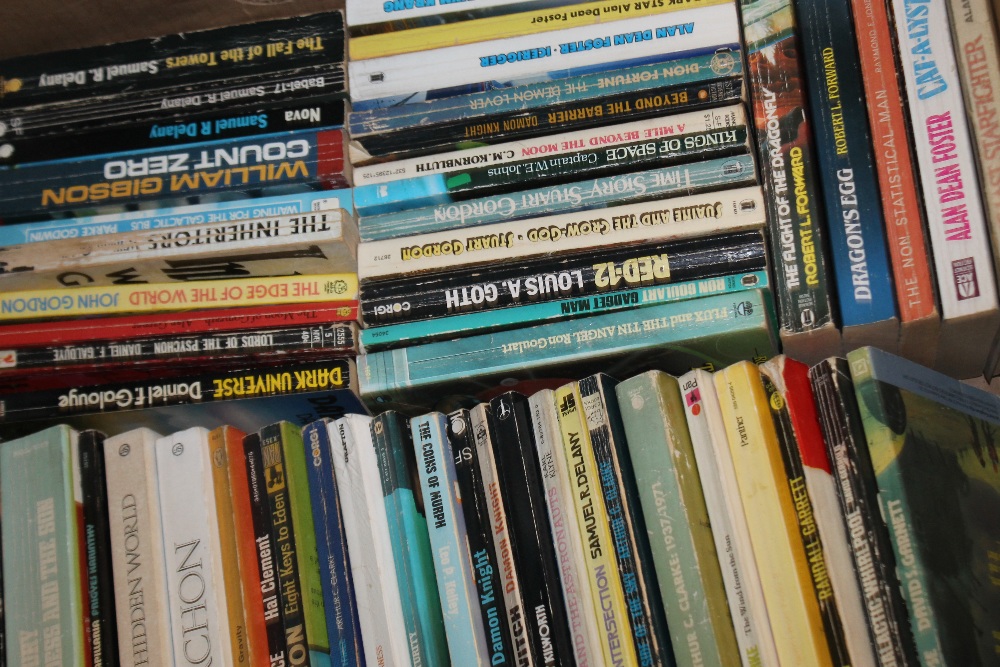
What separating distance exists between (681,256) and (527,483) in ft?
0.95

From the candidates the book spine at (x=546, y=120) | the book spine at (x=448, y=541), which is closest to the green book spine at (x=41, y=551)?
the book spine at (x=448, y=541)

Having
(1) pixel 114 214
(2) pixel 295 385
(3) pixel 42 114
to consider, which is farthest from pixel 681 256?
(3) pixel 42 114

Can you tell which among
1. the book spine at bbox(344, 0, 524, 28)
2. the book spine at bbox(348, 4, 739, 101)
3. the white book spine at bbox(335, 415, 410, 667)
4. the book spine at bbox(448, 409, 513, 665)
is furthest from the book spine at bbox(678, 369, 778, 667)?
the book spine at bbox(344, 0, 524, 28)

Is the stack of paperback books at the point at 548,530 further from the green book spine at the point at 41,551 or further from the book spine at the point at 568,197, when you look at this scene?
the book spine at the point at 568,197

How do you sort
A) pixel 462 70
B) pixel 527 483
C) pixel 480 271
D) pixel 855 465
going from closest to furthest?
pixel 855 465 < pixel 527 483 < pixel 480 271 < pixel 462 70

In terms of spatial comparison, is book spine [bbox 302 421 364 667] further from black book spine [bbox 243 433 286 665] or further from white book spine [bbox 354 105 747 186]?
white book spine [bbox 354 105 747 186]

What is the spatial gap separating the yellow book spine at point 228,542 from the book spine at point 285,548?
0.13 feet

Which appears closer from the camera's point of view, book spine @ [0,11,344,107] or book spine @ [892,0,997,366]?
book spine @ [892,0,997,366]

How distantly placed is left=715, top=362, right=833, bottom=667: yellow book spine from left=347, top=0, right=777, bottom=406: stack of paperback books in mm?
94

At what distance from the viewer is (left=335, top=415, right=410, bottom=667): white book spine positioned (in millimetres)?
956

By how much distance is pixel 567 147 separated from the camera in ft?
3.68

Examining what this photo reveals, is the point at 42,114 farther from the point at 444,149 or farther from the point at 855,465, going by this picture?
the point at 855,465

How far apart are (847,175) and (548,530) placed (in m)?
0.48

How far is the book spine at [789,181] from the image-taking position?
39.0 inches
